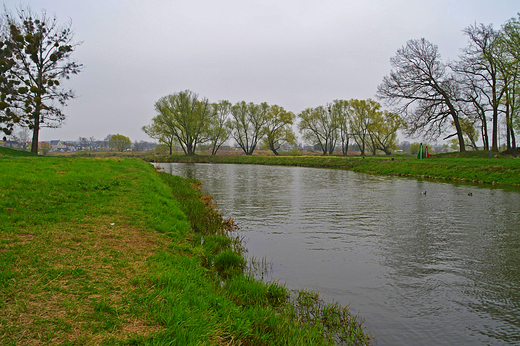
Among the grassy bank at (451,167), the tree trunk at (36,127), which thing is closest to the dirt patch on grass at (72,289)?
the grassy bank at (451,167)

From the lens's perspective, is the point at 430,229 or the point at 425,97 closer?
the point at 430,229

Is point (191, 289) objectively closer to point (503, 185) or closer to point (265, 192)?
point (265, 192)

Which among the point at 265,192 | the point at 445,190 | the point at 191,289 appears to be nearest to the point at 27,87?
the point at 265,192

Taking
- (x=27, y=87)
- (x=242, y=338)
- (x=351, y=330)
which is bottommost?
(x=351, y=330)

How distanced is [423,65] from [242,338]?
1589 inches

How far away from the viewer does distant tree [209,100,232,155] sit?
66.8 metres

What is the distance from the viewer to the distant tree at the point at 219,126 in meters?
66.8

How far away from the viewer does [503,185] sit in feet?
66.9

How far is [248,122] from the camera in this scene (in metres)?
71.9

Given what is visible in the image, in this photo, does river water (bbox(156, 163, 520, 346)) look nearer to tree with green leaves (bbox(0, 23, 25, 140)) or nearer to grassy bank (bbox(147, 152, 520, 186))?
grassy bank (bbox(147, 152, 520, 186))

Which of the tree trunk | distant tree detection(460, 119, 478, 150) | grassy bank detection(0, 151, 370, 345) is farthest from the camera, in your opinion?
distant tree detection(460, 119, 478, 150)

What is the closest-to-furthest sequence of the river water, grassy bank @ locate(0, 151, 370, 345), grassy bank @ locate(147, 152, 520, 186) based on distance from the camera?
grassy bank @ locate(0, 151, 370, 345), the river water, grassy bank @ locate(147, 152, 520, 186)

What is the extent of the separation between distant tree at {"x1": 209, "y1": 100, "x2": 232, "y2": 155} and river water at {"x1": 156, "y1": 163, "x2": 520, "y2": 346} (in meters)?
54.1

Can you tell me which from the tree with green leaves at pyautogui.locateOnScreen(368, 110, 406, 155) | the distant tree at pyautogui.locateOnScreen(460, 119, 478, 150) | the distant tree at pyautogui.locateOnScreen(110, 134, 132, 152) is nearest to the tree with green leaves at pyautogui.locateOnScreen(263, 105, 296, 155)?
the tree with green leaves at pyautogui.locateOnScreen(368, 110, 406, 155)
